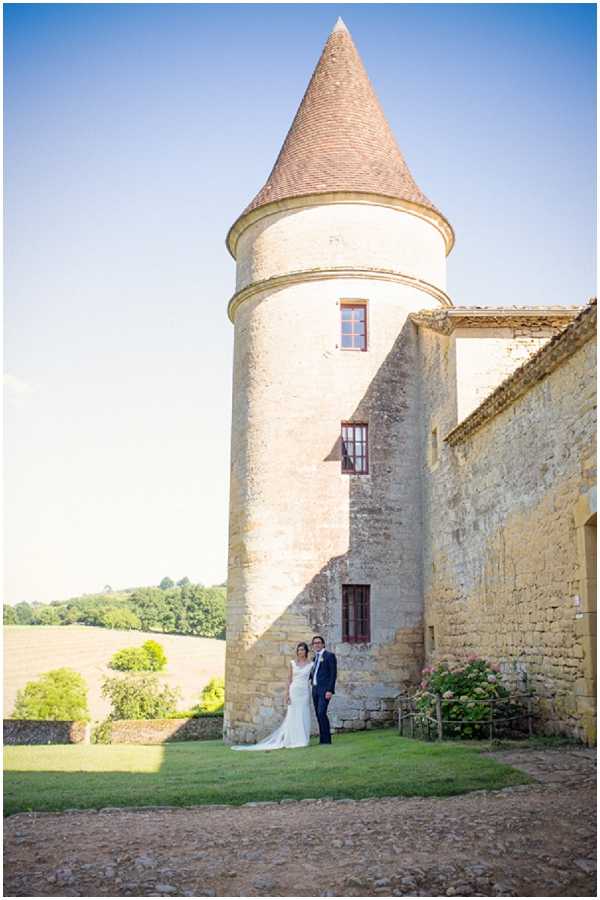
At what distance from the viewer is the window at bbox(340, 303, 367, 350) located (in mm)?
16766

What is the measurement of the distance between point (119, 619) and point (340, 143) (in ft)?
170

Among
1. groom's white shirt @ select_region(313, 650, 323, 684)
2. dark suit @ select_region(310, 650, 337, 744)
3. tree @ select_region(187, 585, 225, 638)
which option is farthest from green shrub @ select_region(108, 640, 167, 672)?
dark suit @ select_region(310, 650, 337, 744)

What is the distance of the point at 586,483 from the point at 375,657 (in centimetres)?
722

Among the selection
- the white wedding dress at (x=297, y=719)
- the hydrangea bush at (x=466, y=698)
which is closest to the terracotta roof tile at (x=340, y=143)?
the white wedding dress at (x=297, y=719)

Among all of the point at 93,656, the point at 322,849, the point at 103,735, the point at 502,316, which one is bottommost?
the point at 93,656

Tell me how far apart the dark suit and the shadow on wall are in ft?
7.54

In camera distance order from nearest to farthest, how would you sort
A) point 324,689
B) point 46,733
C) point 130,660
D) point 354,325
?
point 324,689
point 354,325
point 46,733
point 130,660

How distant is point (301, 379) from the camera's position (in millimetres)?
16438

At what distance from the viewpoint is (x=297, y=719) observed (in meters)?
12.9

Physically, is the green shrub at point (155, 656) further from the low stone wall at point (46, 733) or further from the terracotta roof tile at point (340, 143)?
the terracotta roof tile at point (340, 143)

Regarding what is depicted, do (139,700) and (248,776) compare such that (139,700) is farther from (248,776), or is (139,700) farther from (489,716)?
(248,776)

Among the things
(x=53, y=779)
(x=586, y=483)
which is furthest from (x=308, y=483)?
(x=53, y=779)

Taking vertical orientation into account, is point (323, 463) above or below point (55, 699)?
above

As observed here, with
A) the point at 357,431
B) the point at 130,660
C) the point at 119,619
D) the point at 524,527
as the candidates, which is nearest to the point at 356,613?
the point at 357,431
